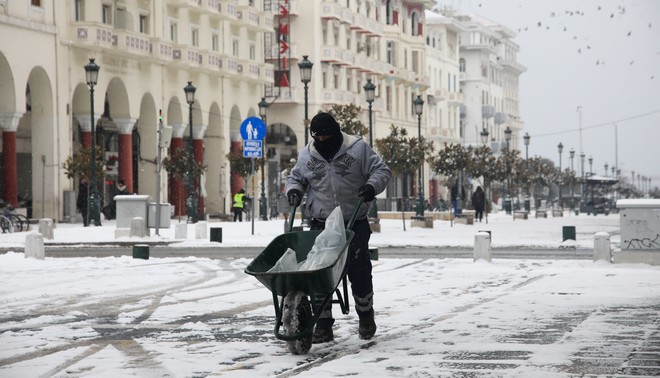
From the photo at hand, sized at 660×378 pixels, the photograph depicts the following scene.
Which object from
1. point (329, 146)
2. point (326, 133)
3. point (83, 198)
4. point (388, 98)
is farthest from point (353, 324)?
point (388, 98)

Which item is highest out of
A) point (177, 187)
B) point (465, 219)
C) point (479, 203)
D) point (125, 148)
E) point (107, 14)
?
point (107, 14)

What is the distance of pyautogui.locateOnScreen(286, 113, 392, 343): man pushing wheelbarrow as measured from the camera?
11.4 metres

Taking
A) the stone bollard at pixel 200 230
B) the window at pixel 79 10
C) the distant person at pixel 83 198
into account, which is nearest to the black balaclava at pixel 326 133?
the stone bollard at pixel 200 230

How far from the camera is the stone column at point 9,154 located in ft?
157

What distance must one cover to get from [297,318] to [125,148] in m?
47.4

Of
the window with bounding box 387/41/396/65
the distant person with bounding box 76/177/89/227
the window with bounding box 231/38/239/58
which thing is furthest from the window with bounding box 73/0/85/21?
the window with bounding box 387/41/396/65

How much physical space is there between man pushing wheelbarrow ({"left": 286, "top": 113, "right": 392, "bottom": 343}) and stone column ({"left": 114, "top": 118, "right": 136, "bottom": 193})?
4531 cm

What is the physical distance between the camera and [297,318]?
10.3 meters

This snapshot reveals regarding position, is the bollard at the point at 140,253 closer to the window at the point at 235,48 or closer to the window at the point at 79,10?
the window at the point at 79,10

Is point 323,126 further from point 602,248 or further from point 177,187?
point 177,187

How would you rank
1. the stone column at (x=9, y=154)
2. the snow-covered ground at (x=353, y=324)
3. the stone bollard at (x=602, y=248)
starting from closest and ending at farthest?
1. the snow-covered ground at (x=353, y=324)
2. the stone bollard at (x=602, y=248)
3. the stone column at (x=9, y=154)

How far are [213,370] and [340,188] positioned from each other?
2471 millimetres

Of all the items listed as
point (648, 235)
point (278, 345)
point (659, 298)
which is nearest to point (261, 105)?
point (648, 235)

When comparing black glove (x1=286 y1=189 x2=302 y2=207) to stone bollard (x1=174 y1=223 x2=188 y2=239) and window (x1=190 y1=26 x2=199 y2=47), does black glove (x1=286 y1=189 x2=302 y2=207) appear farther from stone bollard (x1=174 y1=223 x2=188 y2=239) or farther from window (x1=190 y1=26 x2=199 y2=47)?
window (x1=190 y1=26 x2=199 y2=47)
